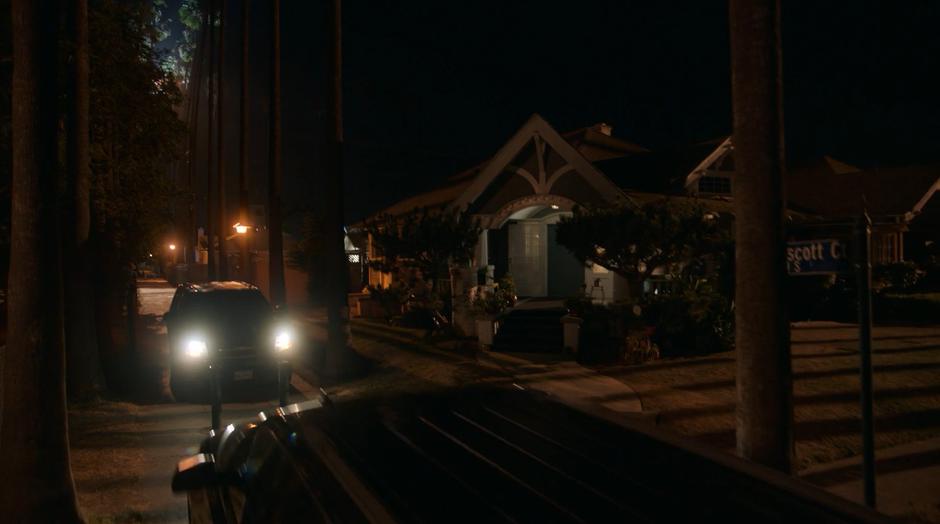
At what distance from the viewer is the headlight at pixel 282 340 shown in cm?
1113

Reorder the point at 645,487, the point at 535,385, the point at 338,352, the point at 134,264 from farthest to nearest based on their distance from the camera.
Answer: the point at 134,264, the point at 338,352, the point at 535,385, the point at 645,487

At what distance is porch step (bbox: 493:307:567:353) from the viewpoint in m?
14.7

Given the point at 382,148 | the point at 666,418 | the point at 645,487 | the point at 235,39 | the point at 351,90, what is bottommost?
the point at 666,418

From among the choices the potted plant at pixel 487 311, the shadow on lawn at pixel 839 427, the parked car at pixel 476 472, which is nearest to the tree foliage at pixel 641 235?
the potted plant at pixel 487 311

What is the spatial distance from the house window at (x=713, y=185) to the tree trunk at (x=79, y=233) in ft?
46.9

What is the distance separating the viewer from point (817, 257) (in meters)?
5.12

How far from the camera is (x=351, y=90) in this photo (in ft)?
156

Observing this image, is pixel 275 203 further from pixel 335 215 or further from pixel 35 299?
pixel 35 299

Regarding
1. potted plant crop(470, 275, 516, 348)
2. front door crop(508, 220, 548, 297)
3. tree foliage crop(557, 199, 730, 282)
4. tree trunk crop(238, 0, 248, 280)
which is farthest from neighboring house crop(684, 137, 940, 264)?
tree trunk crop(238, 0, 248, 280)

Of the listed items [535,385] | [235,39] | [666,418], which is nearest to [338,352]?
[535,385]

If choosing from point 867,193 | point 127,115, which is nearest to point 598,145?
point 867,193

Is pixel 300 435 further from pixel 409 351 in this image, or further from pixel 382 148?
pixel 382 148

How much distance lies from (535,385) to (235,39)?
50.2 m

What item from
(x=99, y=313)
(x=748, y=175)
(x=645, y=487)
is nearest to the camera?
(x=645, y=487)
